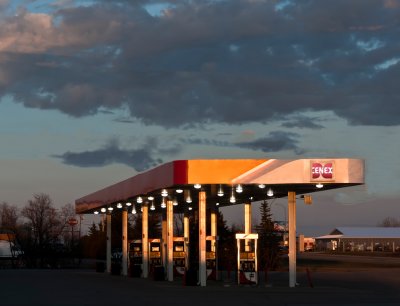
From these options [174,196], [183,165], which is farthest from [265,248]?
[183,165]

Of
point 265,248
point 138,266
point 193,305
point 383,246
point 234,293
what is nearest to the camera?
point 193,305

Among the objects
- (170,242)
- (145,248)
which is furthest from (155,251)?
(170,242)

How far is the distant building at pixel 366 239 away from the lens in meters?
164

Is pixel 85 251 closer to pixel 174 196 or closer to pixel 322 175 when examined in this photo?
pixel 174 196

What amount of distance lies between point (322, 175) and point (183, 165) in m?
5.22

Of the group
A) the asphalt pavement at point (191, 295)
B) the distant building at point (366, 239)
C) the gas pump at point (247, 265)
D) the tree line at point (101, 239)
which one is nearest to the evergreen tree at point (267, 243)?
the tree line at point (101, 239)

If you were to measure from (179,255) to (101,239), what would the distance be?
55731 millimetres

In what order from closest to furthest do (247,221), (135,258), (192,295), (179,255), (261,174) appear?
(192,295), (261,174), (247,221), (179,255), (135,258)

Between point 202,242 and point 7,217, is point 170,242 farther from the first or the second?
point 7,217

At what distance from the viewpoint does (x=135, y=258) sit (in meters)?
52.1

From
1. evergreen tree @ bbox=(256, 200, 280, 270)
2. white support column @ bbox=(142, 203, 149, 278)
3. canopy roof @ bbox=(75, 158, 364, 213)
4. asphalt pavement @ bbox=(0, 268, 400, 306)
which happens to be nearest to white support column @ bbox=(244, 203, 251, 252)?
asphalt pavement @ bbox=(0, 268, 400, 306)

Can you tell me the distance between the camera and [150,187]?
3838 cm

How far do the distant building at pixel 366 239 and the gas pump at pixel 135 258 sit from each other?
110446mm

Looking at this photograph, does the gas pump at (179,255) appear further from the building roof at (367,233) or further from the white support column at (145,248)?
the building roof at (367,233)
